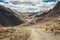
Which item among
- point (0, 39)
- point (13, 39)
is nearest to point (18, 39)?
point (13, 39)

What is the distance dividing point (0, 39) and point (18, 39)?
449 cm

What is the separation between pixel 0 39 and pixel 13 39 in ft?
13.8

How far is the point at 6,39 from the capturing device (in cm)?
4497

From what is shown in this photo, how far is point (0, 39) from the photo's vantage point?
46.7 metres

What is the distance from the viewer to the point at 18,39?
45.0m

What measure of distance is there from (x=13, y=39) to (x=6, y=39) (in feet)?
6.31

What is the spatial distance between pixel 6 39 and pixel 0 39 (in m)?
2.32

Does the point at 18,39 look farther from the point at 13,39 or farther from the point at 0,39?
the point at 0,39

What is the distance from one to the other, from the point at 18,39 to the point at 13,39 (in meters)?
1.46
